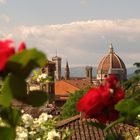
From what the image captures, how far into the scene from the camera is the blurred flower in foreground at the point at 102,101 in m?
2.00

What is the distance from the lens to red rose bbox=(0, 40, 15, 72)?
4.92ft

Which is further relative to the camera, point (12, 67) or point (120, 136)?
point (120, 136)

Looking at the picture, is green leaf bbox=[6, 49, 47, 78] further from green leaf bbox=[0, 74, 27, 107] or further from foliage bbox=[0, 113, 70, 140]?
foliage bbox=[0, 113, 70, 140]

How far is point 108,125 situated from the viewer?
2.23m

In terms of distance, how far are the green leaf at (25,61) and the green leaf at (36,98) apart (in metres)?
0.19

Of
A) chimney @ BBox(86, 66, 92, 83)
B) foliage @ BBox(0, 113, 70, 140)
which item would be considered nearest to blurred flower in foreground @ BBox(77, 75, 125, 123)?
foliage @ BBox(0, 113, 70, 140)

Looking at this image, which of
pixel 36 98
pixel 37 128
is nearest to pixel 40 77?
pixel 37 128

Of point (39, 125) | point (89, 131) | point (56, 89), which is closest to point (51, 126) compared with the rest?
point (39, 125)

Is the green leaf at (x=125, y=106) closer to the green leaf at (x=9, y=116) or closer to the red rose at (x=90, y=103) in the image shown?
the red rose at (x=90, y=103)

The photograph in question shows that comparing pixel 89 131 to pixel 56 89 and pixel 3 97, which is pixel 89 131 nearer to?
pixel 3 97

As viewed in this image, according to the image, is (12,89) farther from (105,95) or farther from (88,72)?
(88,72)

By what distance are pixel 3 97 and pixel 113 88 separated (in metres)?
0.62

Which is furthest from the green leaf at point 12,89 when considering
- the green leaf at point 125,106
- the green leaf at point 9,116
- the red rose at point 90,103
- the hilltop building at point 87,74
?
the hilltop building at point 87,74

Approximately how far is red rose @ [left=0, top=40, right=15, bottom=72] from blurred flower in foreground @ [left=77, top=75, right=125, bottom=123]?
54cm
